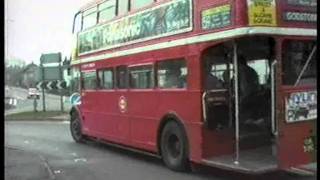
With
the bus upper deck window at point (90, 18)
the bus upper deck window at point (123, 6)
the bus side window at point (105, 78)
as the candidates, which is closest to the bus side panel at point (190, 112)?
the bus upper deck window at point (123, 6)

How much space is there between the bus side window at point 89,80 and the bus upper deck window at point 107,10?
1324 mm

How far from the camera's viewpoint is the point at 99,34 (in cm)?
1481

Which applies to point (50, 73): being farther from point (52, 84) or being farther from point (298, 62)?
point (298, 62)

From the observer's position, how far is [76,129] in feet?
55.9

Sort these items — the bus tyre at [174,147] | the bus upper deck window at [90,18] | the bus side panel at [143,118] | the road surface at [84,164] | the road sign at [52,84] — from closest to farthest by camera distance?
the road surface at [84,164], the bus tyre at [174,147], the bus side panel at [143,118], the bus upper deck window at [90,18], the road sign at [52,84]

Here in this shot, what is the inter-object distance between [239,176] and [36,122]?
1636cm

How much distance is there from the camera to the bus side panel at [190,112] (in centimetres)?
1057

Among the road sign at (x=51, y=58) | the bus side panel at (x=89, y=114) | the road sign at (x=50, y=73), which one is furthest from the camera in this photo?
the road sign at (x=50, y=73)

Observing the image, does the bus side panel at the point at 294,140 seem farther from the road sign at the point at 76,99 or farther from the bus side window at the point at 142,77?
the road sign at the point at 76,99

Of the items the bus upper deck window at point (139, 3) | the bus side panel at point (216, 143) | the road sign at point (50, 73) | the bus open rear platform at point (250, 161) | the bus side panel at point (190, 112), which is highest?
the bus upper deck window at point (139, 3)

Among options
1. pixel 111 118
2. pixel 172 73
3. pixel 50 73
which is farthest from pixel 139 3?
pixel 50 73

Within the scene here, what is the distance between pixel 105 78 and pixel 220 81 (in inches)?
178

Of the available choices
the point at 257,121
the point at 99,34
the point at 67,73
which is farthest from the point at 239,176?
the point at 67,73

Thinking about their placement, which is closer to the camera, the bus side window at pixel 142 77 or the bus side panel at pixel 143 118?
the bus side panel at pixel 143 118
